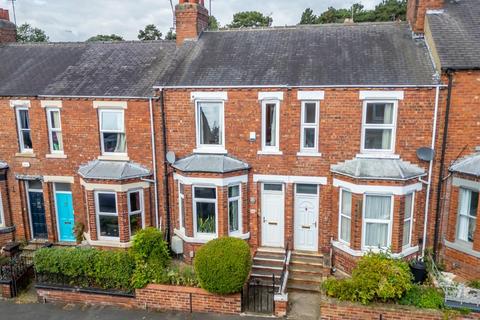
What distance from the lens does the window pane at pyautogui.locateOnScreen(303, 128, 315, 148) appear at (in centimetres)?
1206

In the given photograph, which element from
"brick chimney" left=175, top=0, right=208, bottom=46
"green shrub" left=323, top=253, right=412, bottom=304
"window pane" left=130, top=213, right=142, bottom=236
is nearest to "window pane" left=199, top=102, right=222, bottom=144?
"window pane" left=130, top=213, right=142, bottom=236

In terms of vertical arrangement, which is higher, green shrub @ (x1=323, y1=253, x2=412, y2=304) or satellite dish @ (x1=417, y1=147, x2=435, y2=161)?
satellite dish @ (x1=417, y1=147, x2=435, y2=161)

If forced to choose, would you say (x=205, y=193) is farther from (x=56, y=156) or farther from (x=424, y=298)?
(x=424, y=298)

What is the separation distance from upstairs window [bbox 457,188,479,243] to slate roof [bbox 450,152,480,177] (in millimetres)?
645

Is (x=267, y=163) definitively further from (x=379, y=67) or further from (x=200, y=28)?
(x=200, y=28)

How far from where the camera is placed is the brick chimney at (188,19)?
15055 millimetres

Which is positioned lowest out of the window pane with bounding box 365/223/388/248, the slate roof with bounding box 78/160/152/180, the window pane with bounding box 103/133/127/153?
the window pane with bounding box 365/223/388/248

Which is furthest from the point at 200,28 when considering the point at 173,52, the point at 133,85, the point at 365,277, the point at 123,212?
the point at 365,277

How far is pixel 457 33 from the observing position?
11953 millimetres

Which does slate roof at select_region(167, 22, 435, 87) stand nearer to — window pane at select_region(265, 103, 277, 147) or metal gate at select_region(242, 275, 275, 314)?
window pane at select_region(265, 103, 277, 147)

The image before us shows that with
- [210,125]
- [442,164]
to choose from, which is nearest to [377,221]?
[442,164]

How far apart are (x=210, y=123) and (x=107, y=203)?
486 centimetres

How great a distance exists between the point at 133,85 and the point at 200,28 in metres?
4.12

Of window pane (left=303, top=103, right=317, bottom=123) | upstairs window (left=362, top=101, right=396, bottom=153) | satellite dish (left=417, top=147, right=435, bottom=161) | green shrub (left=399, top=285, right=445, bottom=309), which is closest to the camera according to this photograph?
green shrub (left=399, top=285, right=445, bottom=309)
